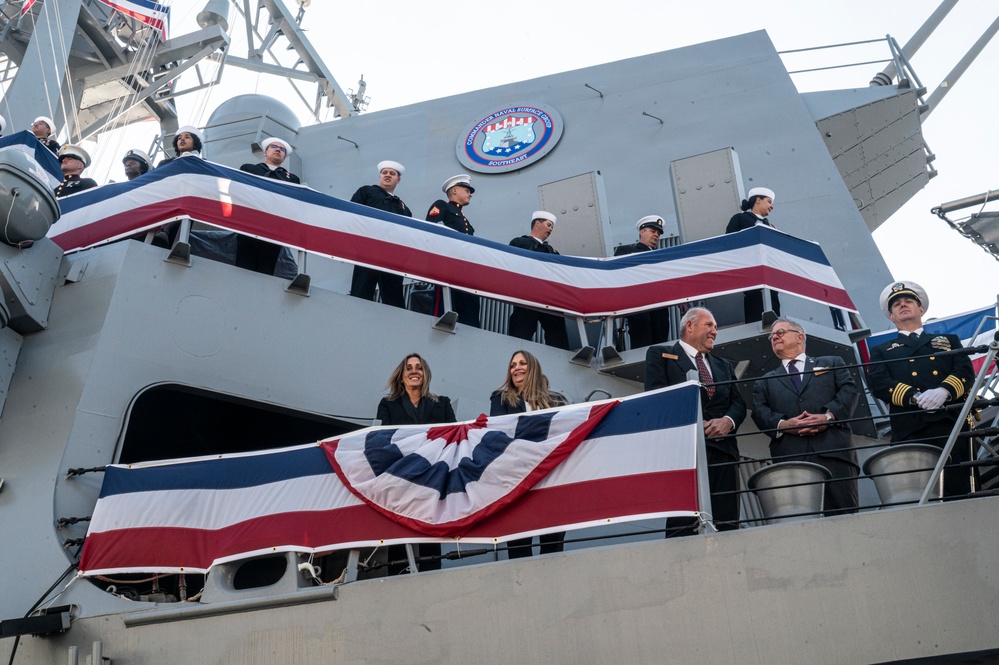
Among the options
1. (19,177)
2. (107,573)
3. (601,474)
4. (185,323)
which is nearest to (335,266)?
(185,323)

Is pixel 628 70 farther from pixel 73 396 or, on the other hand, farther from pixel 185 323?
pixel 73 396

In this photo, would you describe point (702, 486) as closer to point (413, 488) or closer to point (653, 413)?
point (653, 413)

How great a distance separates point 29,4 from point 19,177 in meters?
6.91

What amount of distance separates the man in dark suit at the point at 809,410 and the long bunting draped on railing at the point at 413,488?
0.57 meters

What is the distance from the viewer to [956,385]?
5297 mm

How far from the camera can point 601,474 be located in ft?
15.6

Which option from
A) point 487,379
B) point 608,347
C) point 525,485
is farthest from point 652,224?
point 525,485

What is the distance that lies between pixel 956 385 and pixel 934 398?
14 centimetres

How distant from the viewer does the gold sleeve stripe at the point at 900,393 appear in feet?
17.8

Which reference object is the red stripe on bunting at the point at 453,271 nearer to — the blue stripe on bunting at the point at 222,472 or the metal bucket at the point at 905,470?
the blue stripe on bunting at the point at 222,472

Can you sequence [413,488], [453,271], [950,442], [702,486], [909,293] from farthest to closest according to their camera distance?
[453,271]
[909,293]
[413,488]
[702,486]
[950,442]

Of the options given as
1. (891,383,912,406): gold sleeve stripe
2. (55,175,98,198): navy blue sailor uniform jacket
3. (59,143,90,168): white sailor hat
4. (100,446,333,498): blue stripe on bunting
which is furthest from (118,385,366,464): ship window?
(891,383,912,406): gold sleeve stripe

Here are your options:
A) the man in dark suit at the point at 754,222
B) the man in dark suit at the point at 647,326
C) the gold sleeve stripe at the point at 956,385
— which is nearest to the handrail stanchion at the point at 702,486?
the gold sleeve stripe at the point at 956,385

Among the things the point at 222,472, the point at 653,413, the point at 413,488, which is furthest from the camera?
the point at 222,472
